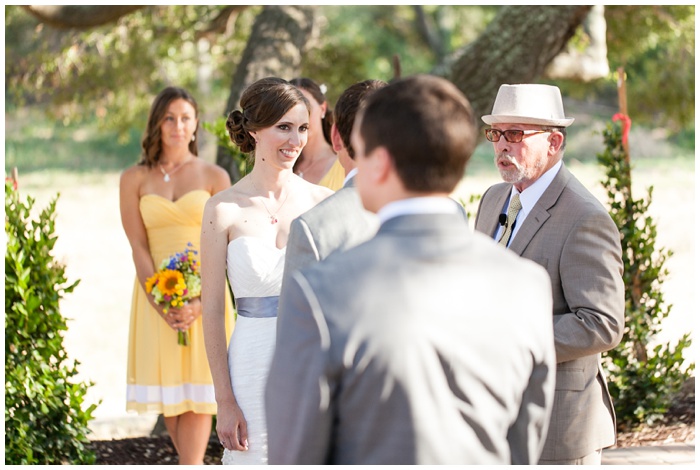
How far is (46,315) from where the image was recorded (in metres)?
5.32

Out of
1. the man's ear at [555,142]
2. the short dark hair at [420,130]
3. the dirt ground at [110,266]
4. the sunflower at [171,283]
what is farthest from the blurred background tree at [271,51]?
the short dark hair at [420,130]

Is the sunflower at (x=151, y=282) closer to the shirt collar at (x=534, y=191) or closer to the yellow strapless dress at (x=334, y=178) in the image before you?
the yellow strapless dress at (x=334, y=178)

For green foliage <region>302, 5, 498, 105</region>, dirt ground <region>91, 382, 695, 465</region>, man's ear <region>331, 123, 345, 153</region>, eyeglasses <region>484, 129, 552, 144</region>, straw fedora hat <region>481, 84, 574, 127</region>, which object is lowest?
dirt ground <region>91, 382, 695, 465</region>

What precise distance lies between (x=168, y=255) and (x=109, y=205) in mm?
17606

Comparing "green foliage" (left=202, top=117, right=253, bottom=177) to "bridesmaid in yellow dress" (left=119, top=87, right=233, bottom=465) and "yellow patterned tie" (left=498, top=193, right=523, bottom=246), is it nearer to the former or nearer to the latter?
"bridesmaid in yellow dress" (left=119, top=87, right=233, bottom=465)

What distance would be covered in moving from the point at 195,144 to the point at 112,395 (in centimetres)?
414

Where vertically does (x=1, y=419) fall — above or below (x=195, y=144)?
below

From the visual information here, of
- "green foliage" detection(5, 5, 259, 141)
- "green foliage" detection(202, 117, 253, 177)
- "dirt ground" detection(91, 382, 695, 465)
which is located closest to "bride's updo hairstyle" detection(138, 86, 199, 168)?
"green foliage" detection(202, 117, 253, 177)

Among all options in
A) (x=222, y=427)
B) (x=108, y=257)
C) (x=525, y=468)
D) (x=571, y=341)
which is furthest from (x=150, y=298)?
(x=108, y=257)

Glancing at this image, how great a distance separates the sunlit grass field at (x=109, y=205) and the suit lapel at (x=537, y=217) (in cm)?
287

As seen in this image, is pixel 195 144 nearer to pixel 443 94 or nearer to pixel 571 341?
pixel 571 341

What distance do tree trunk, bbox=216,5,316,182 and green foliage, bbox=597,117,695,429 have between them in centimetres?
353

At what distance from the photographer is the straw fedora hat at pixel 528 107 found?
3.66 meters

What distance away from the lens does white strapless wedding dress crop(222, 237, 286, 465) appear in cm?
365
